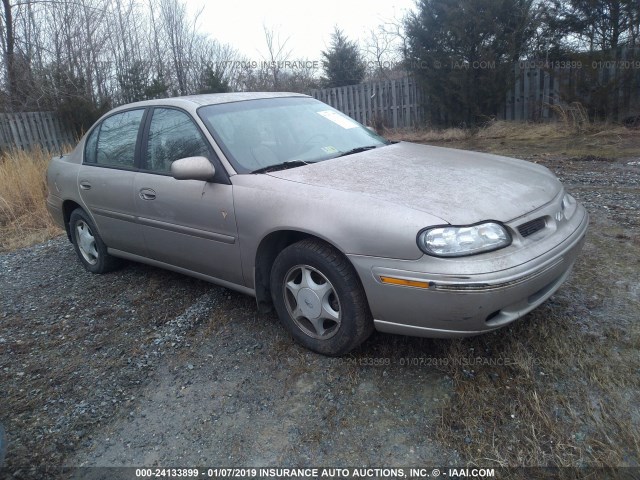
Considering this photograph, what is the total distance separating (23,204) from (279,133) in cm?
600

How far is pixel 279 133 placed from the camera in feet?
11.9

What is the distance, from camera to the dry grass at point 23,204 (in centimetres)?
685

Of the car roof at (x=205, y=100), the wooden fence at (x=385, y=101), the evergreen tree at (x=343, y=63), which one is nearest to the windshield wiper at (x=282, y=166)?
the car roof at (x=205, y=100)

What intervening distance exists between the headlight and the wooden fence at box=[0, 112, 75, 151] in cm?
1288

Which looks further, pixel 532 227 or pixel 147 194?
pixel 147 194

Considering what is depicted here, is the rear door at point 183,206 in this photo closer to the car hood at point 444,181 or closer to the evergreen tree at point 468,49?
the car hood at point 444,181

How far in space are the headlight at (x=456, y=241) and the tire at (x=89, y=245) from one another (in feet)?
10.8

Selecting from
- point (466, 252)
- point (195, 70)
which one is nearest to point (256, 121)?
point (466, 252)

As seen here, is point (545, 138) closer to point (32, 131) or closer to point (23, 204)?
point (23, 204)

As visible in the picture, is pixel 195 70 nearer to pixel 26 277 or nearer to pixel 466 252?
pixel 26 277

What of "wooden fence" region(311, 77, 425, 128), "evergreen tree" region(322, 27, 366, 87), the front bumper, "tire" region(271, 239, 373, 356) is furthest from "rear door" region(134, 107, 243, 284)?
"evergreen tree" region(322, 27, 366, 87)

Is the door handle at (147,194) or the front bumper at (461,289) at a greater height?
the door handle at (147,194)

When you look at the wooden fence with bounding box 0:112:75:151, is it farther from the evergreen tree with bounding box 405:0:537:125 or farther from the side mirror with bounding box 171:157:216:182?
the side mirror with bounding box 171:157:216:182

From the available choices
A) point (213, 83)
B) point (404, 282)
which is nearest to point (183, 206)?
point (404, 282)
